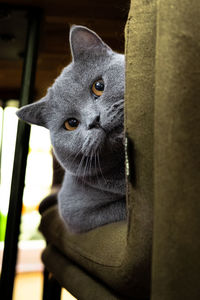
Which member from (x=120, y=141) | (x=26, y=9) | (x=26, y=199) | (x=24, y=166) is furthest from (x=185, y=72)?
(x=26, y=199)

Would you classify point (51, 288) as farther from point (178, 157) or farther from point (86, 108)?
point (178, 157)

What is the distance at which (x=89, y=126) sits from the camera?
0.74m

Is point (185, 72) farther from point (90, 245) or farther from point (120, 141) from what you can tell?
point (90, 245)

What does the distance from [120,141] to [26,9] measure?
2.07 feet

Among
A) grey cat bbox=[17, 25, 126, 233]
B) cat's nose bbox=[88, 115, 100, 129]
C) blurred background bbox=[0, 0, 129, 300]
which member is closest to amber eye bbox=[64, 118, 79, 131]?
grey cat bbox=[17, 25, 126, 233]

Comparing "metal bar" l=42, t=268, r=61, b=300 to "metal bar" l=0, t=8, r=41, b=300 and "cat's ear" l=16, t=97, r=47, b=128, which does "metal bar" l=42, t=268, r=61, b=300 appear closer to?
"metal bar" l=0, t=8, r=41, b=300

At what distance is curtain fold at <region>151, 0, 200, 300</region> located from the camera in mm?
403

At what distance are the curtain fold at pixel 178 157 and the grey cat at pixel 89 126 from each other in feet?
0.98

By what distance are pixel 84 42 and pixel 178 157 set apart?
522 mm

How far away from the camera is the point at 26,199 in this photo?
1977mm

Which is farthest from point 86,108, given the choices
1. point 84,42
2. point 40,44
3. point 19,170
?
point 40,44

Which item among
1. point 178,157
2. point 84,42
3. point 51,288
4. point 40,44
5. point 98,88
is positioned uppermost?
point 40,44

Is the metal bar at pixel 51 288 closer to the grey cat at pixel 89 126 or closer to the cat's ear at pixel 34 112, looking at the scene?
the grey cat at pixel 89 126

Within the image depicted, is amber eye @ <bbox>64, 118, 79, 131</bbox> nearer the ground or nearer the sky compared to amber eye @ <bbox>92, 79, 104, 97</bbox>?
nearer the ground
